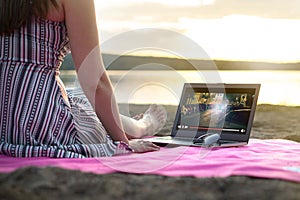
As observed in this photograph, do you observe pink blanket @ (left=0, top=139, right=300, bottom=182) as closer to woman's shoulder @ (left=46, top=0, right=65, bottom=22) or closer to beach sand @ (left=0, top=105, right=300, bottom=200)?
beach sand @ (left=0, top=105, right=300, bottom=200)

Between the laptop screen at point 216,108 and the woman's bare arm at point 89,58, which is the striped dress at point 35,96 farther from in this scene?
the laptop screen at point 216,108

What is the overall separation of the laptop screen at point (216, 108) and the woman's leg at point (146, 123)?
186 mm

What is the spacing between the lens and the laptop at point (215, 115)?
1.78 meters

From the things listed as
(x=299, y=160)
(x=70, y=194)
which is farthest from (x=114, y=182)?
(x=299, y=160)

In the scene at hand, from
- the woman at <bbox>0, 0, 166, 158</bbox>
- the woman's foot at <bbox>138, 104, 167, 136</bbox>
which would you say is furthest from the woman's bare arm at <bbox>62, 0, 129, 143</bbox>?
the woman's foot at <bbox>138, 104, 167, 136</bbox>

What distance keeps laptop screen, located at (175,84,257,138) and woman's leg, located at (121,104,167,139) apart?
19cm

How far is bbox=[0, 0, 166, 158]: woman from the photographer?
4.74 feet

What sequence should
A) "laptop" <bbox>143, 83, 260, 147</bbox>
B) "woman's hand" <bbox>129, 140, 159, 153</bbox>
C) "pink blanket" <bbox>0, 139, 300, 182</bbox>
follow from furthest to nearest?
"laptop" <bbox>143, 83, 260, 147</bbox> → "woman's hand" <bbox>129, 140, 159, 153</bbox> → "pink blanket" <bbox>0, 139, 300, 182</bbox>

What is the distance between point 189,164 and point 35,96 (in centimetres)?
52

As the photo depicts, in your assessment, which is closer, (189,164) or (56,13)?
(189,164)

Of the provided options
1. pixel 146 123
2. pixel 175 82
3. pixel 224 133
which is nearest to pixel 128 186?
pixel 224 133

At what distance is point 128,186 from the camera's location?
90cm

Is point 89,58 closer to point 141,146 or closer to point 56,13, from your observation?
point 56,13

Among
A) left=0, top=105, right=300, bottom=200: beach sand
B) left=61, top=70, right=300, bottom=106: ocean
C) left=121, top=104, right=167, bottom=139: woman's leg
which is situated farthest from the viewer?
left=61, top=70, right=300, bottom=106: ocean
